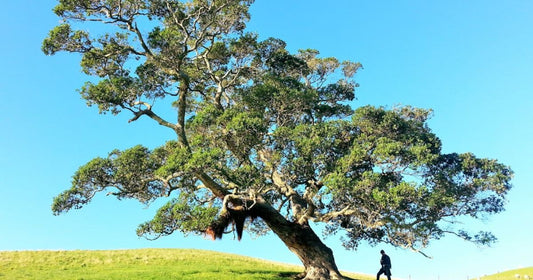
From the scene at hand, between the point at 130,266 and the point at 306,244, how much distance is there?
1001 cm

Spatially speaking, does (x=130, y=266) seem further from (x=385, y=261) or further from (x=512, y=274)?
(x=512, y=274)

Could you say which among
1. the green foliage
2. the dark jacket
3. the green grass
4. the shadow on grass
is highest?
the green foliage

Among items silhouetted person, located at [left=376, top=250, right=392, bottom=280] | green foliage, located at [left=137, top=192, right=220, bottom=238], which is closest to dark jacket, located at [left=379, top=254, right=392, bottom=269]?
silhouetted person, located at [left=376, top=250, right=392, bottom=280]

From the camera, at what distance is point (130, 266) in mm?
23438

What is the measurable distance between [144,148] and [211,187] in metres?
3.72

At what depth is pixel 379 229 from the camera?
21.5 meters

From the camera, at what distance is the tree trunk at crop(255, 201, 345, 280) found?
2102 centimetres

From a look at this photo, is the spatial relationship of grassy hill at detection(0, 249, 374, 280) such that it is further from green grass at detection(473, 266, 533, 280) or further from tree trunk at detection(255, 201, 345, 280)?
green grass at detection(473, 266, 533, 280)

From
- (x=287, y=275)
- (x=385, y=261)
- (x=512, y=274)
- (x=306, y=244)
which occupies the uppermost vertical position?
(x=306, y=244)

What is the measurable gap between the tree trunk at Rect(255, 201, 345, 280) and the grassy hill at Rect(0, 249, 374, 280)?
1582 mm

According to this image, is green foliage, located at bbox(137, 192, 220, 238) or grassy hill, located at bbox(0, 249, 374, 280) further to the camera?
grassy hill, located at bbox(0, 249, 374, 280)

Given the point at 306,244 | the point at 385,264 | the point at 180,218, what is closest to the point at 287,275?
the point at 306,244

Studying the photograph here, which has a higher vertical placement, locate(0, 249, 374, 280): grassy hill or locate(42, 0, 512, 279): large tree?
locate(42, 0, 512, 279): large tree

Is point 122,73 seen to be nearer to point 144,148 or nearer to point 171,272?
point 144,148
